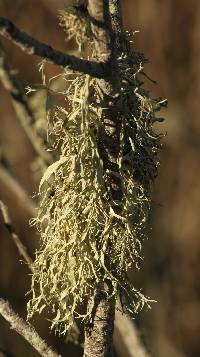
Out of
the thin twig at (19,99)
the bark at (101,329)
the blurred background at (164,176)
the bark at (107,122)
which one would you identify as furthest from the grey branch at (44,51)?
the blurred background at (164,176)

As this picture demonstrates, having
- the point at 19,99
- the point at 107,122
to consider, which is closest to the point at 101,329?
the point at 107,122

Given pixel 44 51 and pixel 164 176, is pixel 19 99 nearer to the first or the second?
pixel 44 51

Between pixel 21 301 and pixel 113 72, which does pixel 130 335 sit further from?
pixel 21 301

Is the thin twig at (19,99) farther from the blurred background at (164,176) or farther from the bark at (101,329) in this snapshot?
the blurred background at (164,176)

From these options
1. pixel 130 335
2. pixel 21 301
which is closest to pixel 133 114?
pixel 130 335

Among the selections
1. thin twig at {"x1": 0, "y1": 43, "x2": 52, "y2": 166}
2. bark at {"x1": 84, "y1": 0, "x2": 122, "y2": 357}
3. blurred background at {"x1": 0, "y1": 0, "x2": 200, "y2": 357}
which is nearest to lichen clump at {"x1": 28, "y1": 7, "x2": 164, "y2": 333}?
bark at {"x1": 84, "y1": 0, "x2": 122, "y2": 357}
